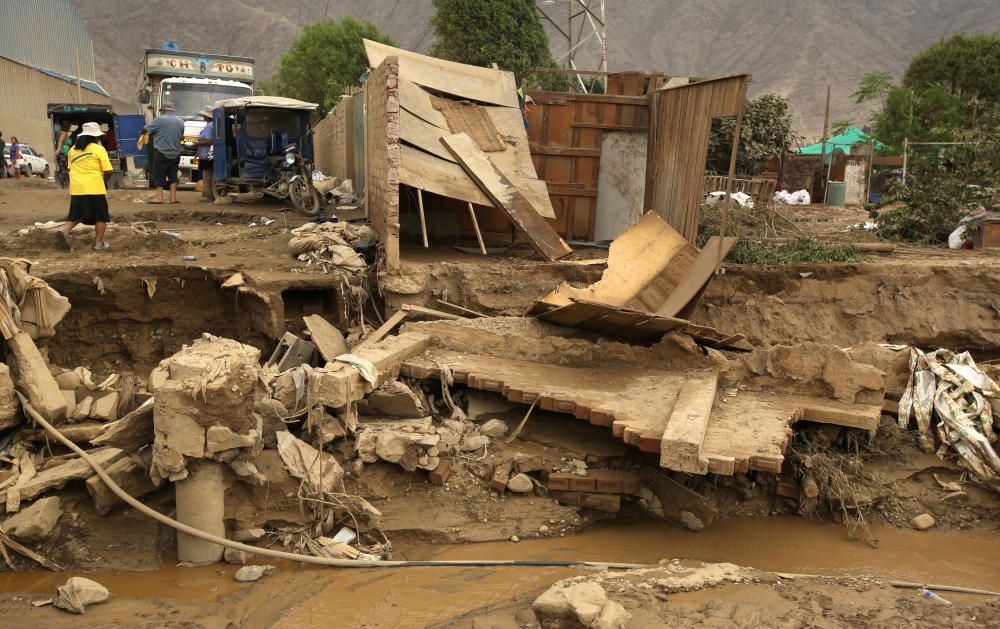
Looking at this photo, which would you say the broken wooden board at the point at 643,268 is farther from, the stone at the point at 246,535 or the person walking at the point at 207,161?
the person walking at the point at 207,161

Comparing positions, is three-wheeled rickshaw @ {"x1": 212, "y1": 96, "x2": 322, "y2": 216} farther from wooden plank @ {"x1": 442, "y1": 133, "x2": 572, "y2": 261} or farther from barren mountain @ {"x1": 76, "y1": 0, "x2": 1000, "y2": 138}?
barren mountain @ {"x1": 76, "y1": 0, "x2": 1000, "y2": 138}

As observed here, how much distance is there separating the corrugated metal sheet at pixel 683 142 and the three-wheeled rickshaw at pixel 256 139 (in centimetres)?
686

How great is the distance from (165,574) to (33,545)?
0.88 metres

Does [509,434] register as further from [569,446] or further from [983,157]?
[983,157]

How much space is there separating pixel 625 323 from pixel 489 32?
23.2 m

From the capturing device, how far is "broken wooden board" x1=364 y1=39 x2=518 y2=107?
9.23 m

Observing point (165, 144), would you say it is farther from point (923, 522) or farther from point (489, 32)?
point (489, 32)

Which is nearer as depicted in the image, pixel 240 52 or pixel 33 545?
pixel 33 545

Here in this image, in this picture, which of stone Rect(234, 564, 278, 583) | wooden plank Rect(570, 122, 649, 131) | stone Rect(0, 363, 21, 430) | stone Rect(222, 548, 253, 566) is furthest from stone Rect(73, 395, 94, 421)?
wooden plank Rect(570, 122, 649, 131)

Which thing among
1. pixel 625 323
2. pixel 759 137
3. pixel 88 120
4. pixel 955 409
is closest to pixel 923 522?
pixel 955 409

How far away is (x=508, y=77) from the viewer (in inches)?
400

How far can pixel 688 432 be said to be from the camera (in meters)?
5.04

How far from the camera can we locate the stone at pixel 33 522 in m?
4.84

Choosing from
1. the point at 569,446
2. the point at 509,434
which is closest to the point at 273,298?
the point at 509,434
